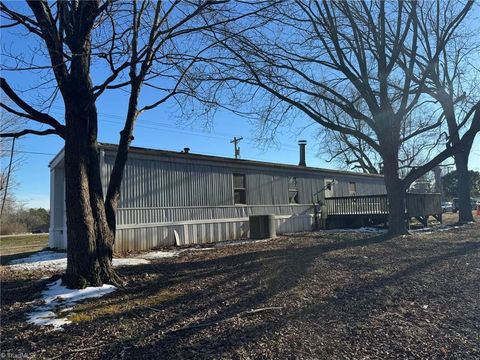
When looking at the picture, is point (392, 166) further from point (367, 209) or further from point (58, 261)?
point (58, 261)

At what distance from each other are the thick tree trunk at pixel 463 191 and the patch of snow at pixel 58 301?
20.3 m

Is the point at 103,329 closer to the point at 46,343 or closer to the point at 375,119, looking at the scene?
the point at 46,343

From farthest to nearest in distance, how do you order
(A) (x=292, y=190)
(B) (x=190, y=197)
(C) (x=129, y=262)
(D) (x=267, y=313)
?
(A) (x=292, y=190) → (B) (x=190, y=197) → (C) (x=129, y=262) → (D) (x=267, y=313)

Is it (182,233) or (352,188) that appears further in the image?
(352,188)

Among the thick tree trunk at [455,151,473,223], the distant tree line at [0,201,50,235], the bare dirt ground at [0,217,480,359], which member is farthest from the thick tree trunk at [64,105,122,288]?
the distant tree line at [0,201,50,235]

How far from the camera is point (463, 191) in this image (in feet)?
73.8

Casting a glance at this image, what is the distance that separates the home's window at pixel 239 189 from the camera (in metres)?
16.4

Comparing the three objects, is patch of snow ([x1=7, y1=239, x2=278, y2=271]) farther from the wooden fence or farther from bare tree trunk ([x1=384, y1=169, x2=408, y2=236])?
the wooden fence

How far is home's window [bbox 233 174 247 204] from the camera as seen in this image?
16406 mm

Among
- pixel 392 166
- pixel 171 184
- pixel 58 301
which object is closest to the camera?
pixel 58 301

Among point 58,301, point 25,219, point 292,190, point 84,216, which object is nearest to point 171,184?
point 292,190

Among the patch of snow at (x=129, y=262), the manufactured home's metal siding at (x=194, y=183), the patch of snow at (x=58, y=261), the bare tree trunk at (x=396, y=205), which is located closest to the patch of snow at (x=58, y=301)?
the patch of snow at (x=129, y=262)

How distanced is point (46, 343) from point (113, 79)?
12.8 feet

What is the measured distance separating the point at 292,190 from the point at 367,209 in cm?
362
